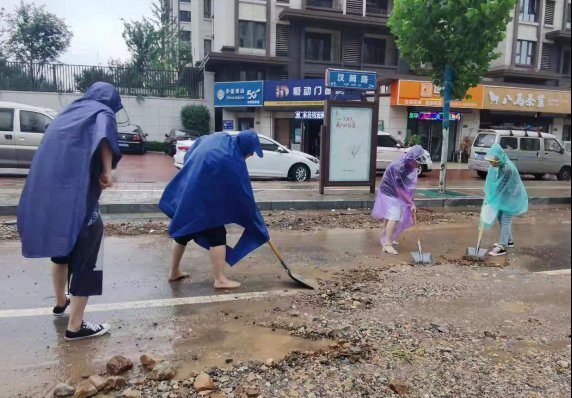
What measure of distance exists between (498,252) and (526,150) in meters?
12.8

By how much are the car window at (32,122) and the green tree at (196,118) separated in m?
14.5

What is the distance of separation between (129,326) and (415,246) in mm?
4365

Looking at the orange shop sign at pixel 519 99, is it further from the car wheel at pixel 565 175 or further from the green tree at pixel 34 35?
the green tree at pixel 34 35

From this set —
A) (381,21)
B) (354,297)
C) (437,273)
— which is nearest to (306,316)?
(354,297)

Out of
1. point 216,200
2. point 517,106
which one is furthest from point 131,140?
point 517,106

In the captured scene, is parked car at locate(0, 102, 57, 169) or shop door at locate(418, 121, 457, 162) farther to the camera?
shop door at locate(418, 121, 457, 162)

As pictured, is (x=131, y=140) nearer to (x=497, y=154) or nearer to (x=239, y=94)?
(x=239, y=94)

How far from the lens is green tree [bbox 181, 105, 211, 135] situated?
27219mm

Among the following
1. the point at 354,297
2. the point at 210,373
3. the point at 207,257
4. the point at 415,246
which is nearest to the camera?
the point at 210,373

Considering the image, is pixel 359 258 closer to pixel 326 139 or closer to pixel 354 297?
pixel 354 297

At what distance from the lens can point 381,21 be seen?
28781mm

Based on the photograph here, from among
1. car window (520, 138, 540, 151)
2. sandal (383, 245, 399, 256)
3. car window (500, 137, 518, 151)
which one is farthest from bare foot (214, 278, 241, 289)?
car window (520, 138, 540, 151)

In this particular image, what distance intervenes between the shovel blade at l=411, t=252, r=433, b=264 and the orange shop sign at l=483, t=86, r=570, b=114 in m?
23.2

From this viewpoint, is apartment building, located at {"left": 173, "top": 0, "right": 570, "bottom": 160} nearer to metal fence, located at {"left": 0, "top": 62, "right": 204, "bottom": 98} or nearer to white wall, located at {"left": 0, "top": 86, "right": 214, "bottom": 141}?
metal fence, located at {"left": 0, "top": 62, "right": 204, "bottom": 98}
